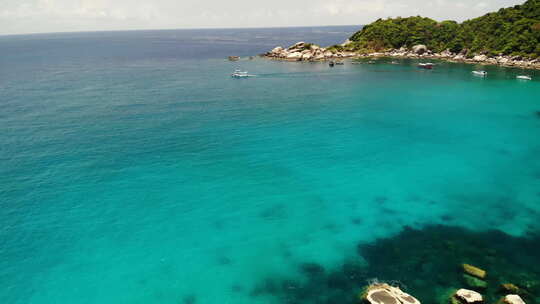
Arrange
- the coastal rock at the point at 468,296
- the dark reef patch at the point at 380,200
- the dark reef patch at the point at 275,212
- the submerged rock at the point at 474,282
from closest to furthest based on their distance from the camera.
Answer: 1. the coastal rock at the point at 468,296
2. the submerged rock at the point at 474,282
3. the dark reef patch at the point at 275,212
4. the dark reef patch at the point at 380,200

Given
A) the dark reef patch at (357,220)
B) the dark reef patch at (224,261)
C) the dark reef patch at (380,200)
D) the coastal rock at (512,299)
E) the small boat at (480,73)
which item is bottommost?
the dark reef patch at (224,261)

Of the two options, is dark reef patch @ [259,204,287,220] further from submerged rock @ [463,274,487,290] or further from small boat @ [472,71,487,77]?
small boat @ [472,71,487,77]

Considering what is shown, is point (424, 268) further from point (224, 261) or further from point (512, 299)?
point (224, 261)

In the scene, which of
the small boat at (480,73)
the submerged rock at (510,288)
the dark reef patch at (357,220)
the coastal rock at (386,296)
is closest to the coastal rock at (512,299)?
the submerged rock at (510,288)

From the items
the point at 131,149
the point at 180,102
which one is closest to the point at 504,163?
the point at 131,149

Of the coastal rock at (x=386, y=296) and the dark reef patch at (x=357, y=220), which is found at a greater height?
the dark reef patch at (x=357, y=220)

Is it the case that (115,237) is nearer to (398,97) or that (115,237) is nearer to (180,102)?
(180,102)

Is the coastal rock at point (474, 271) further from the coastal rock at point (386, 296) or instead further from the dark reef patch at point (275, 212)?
the dark reef patch at point (275, 212)
